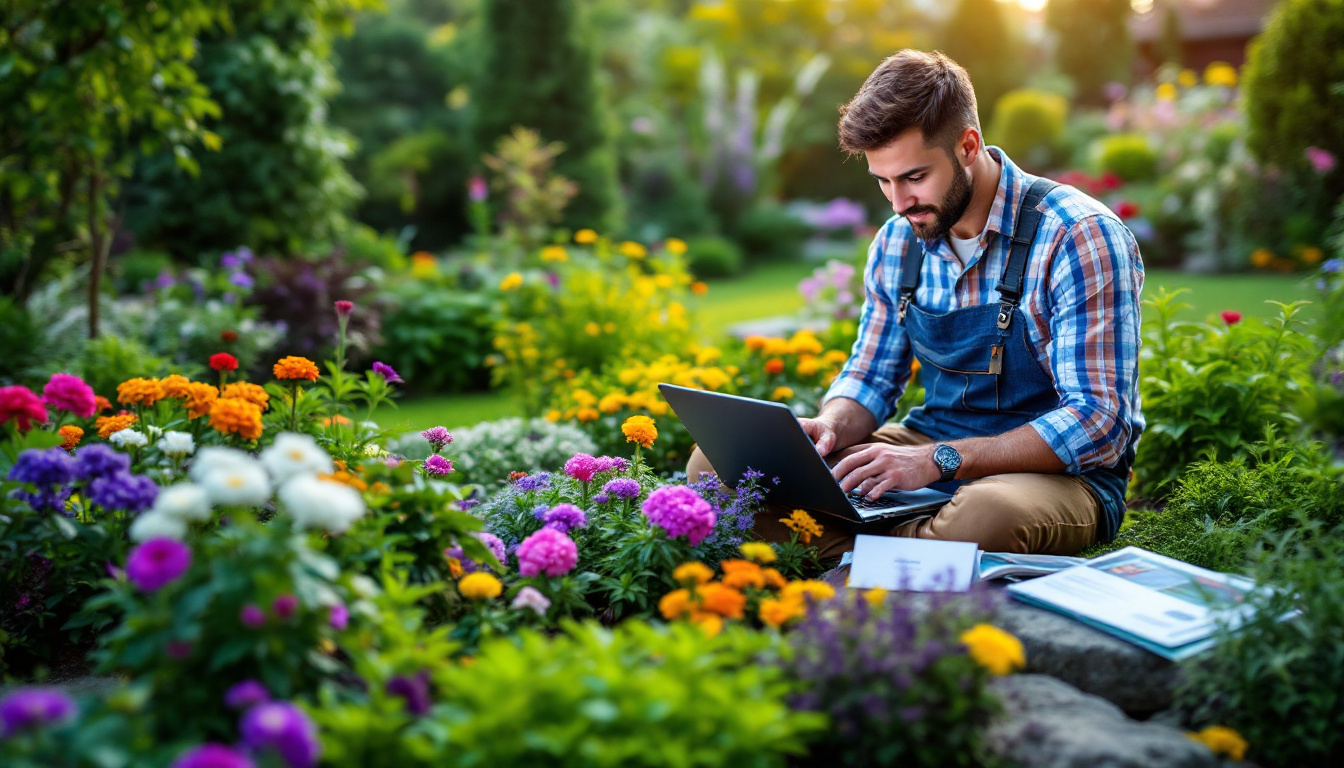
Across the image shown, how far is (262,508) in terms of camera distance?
246 cm

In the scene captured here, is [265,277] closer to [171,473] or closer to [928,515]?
[171,473]

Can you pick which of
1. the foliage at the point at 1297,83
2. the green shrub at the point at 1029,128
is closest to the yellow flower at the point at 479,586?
the foliage at the point at 1297,83

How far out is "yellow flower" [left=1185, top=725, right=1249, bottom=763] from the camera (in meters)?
1.50

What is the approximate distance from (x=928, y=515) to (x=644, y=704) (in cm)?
132

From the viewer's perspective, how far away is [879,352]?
2902 mm

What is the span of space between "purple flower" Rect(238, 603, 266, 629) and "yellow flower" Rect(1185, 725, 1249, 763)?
4.83 ft

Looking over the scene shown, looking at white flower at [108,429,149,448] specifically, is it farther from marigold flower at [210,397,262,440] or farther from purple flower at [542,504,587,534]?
purple flower at [542,504,587,534]

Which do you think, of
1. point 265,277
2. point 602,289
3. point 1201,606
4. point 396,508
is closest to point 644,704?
point 396,508

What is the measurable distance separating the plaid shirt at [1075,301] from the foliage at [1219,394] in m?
0.52


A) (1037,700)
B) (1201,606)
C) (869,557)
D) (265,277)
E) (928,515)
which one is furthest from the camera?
(265,277)

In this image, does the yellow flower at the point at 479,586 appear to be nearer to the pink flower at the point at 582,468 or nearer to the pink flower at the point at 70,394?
the pink flower at the point at 582,468

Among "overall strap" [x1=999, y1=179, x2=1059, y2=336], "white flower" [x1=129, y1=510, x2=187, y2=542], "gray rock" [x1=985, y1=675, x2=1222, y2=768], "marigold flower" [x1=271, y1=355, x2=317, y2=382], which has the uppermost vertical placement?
"overall strap" [x1=999, y1=179, x2=1059, y2=336]

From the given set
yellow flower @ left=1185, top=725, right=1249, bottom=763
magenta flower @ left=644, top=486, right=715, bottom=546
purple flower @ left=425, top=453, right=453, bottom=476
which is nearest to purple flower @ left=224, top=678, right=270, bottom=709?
magenta flower @ left=644, top=486, right=715, bottom=546

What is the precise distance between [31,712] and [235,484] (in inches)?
14.9
